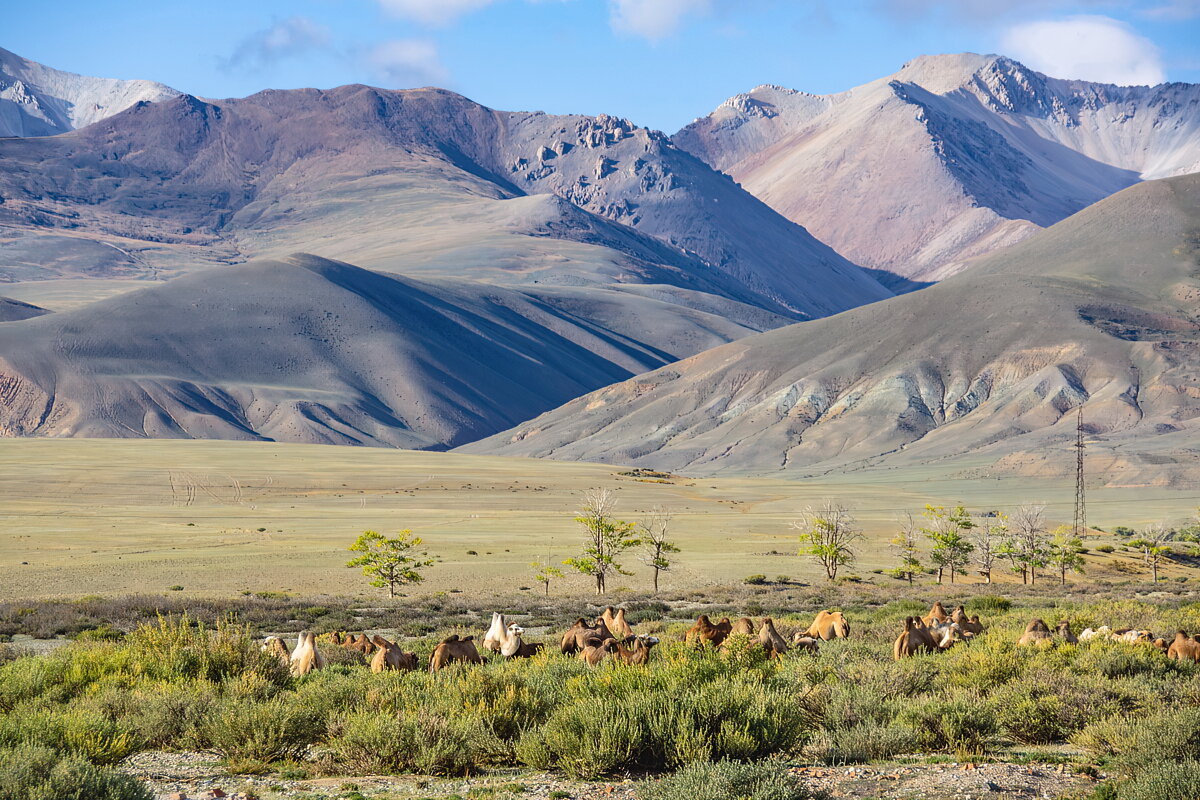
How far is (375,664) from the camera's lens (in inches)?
624

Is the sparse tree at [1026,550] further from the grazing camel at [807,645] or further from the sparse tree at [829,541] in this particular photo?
the grazing camel at [807,645]

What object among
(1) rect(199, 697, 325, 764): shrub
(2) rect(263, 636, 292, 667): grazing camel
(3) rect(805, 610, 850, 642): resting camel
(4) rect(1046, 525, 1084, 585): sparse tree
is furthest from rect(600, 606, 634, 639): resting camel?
(4) rect(1046, 525, 1084, 585): sparse tree

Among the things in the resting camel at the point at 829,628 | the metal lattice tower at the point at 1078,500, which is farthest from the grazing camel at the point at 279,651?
the metal lattice tower at the point at 1078,500

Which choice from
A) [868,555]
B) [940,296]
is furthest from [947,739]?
[940,296]

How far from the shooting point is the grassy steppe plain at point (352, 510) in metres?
49.2

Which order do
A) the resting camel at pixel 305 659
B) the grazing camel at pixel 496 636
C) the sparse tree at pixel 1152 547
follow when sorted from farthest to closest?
the sparse tree at pixel 1152 547 → the grazing camel at pixel 496 636 → the resting camel at pixel 305 659

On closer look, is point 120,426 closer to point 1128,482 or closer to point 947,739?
point 1128,482

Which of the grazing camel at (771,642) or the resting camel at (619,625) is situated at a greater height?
the grazing camel at (771,642)

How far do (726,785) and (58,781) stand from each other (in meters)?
5.33

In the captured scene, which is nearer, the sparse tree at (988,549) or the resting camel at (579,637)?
the resting camel at (579,637)

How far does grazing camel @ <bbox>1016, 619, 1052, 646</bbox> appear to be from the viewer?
18.8m

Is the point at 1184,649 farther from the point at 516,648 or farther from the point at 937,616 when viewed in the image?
the point at 516,648

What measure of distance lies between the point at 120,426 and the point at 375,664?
192761 millimetres

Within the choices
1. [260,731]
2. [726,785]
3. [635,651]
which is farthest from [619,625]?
[726,785]
